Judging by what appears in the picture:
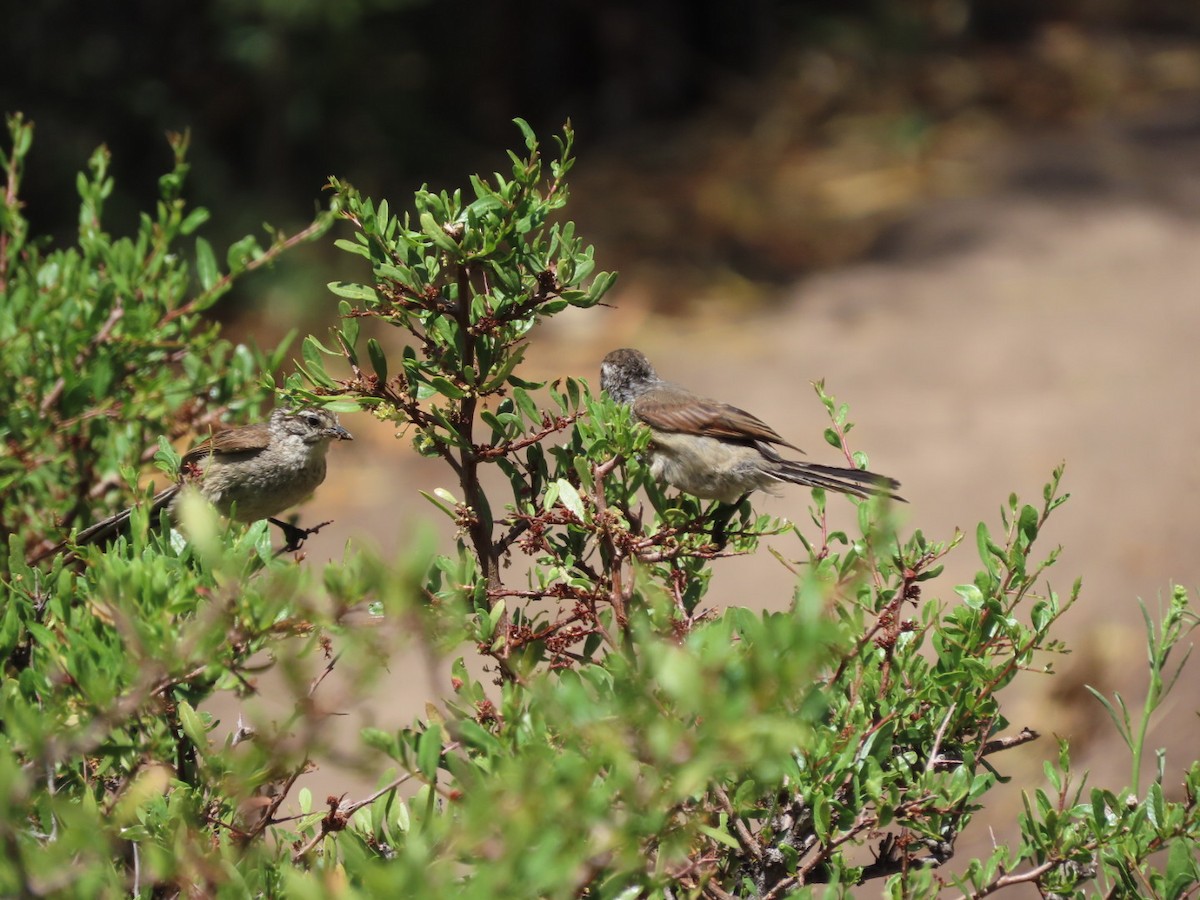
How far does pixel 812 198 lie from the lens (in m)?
9.88

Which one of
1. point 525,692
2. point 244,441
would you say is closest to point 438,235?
point 525,692

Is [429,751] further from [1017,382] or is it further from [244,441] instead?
[1017,382]

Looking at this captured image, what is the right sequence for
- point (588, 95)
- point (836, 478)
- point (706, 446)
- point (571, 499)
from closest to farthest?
point (571, 499)
point (836, 478)
point (706, 446)
point (588, 95)

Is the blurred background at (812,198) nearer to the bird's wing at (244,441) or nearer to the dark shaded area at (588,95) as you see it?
the dark shaded area at (588,95)

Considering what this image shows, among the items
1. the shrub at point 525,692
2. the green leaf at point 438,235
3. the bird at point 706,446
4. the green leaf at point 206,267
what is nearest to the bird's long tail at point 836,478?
the bird at point 706,446

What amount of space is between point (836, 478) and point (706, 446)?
14.6 inches

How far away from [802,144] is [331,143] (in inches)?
148

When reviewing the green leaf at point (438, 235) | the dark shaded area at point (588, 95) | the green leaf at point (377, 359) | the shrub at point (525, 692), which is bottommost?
the shrub at point (525, 692)

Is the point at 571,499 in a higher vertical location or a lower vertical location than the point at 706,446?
lower

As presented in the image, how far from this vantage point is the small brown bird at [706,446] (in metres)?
3.07

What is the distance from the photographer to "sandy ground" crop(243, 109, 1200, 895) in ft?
18.4

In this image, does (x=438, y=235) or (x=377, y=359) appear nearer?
(x=438, y=235)

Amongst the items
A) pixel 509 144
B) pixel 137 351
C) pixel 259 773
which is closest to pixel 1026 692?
pixel 137 351

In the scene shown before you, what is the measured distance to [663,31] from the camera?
1120 cm
